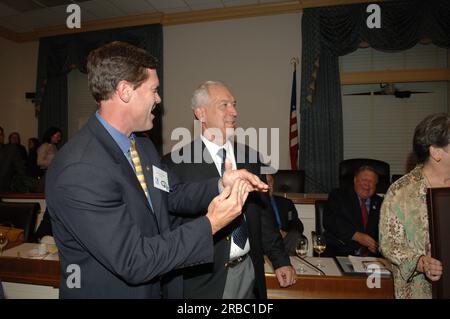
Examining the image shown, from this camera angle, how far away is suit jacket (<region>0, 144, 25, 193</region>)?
16.8 ft

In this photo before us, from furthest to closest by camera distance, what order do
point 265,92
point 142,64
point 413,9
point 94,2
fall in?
point 265,92
point 94,2
point 413,9
point 142,64

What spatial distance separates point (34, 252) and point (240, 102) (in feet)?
15.2

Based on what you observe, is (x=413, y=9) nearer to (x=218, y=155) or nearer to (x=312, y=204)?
(x=312, y=204)

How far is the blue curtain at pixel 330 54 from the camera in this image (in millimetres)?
5102

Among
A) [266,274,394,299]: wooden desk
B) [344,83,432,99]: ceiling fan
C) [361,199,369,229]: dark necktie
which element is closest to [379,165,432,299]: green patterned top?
[266,274,394,299]: wooden desk

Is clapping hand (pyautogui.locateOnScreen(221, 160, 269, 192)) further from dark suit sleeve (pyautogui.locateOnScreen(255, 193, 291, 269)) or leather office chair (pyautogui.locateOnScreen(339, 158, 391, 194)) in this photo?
leather office chair (pyautogui.locateOnScreen(339, 158, 391, 194))

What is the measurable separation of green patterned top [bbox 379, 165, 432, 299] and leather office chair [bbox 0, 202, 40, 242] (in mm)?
2894

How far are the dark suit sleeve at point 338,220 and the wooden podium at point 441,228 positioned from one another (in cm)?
156

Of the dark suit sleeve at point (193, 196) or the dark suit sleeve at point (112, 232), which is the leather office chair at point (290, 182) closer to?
the dark suit sleeve at point (193, 196)

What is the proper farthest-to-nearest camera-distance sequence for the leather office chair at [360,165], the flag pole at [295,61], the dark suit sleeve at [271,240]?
the flag pole at [295,61], the leather office chair at [360,165], the dark suit sleeve at [271,240]

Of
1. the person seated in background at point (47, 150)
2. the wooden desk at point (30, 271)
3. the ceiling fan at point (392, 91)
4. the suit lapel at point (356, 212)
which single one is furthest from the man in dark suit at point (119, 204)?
the ceiling fan at point (392, 91)

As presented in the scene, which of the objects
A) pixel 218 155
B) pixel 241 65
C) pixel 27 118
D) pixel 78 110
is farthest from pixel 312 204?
pixel 27 118

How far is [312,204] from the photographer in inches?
132

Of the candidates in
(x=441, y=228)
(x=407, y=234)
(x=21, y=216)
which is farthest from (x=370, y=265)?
(x=21, y=216)
